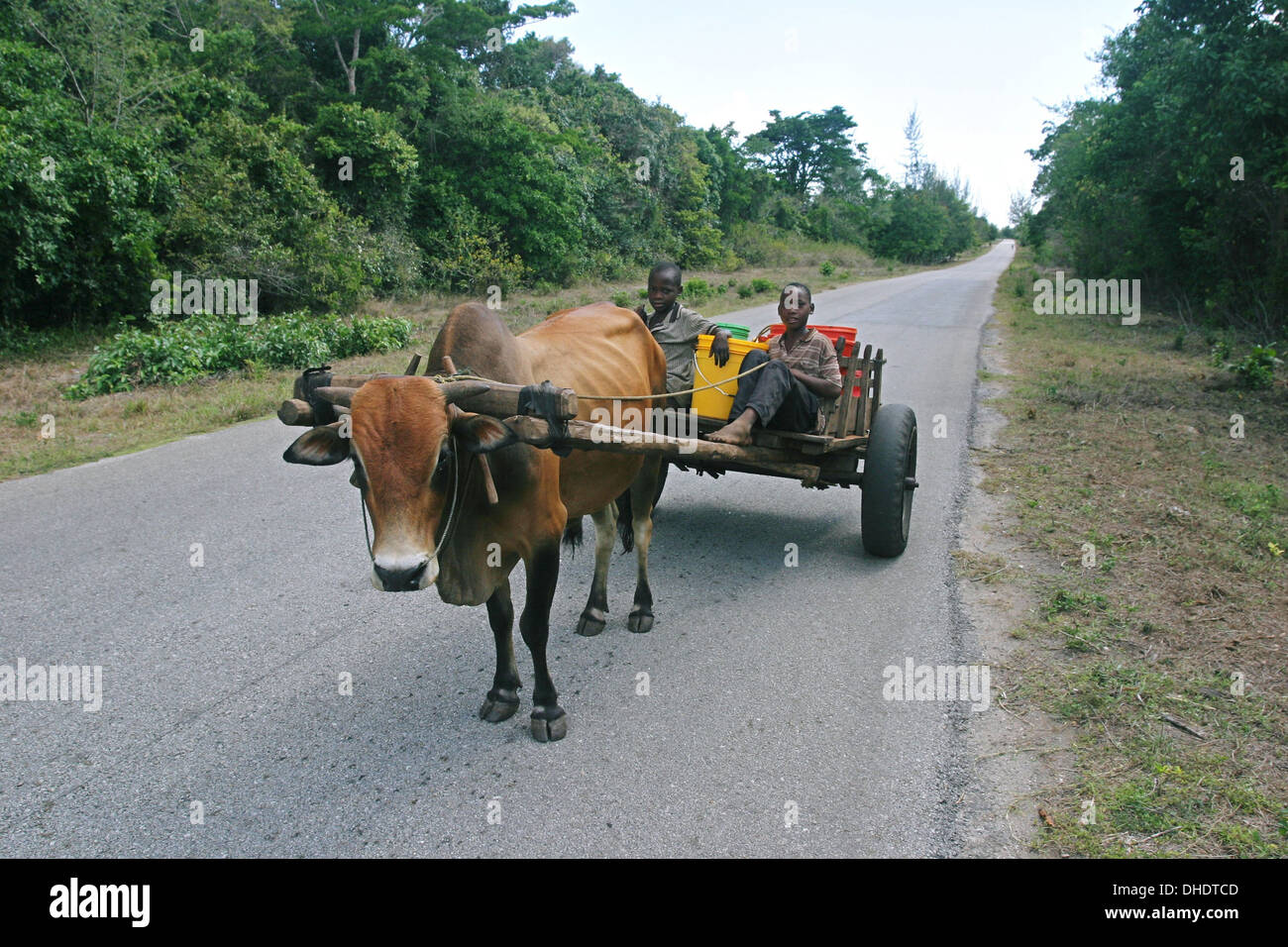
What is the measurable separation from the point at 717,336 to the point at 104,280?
13.5 meters

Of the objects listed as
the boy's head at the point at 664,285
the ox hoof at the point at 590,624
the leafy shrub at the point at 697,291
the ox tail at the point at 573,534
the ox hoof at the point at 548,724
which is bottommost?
the ox hoof at the point at 548,724

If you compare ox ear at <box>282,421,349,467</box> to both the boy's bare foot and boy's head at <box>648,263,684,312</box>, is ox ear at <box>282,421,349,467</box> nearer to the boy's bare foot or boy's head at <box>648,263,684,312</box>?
the boy's bare foot

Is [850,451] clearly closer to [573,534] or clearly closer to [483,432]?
[573,534]

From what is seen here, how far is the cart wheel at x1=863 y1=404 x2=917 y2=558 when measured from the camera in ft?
18.2

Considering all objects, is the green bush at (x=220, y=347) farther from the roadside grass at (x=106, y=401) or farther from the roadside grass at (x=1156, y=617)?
the roadside grass at (x=1156, y=617)

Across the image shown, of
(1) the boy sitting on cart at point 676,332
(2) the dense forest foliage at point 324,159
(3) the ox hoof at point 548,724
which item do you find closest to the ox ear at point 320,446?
(3) the ox hoof at point 548,724

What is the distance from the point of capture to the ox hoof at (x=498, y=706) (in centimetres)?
380

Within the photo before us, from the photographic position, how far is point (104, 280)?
1485 cm

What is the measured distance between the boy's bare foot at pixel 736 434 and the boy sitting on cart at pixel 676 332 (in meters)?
0.83

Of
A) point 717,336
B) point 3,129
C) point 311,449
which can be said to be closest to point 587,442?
point 311,449

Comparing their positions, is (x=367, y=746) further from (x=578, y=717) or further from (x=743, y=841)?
(x=743, y=841)

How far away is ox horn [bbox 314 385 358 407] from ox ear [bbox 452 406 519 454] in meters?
0.40

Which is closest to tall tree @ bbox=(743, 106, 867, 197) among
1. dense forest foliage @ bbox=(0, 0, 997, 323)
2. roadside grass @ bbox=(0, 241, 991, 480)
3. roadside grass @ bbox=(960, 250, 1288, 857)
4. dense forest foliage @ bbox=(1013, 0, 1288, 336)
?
dense forest foliage @ bbox=(0, 0, 997, 323)

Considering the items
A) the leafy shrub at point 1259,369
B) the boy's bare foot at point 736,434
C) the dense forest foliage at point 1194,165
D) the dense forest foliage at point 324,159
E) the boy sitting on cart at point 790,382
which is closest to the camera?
the boy's bare foot at point 736,434
